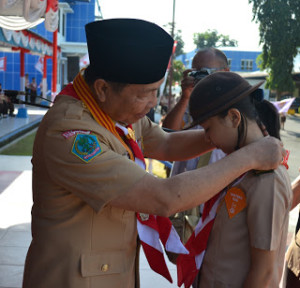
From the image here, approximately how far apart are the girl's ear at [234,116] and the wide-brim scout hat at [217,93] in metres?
0.03

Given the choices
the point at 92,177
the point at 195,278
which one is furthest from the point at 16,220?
the point at 92,177

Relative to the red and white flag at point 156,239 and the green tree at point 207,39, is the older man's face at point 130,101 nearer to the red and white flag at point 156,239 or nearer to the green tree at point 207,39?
the red and white flag at point 156,239

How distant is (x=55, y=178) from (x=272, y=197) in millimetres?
726

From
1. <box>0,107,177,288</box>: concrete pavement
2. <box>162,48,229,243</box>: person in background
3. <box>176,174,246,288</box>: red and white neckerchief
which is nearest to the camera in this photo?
<box>176,174,246,288</box>: red and white neckerchief

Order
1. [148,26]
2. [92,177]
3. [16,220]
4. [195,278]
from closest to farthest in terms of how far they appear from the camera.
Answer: [92,177], [148,26], [195,278], [16,220]

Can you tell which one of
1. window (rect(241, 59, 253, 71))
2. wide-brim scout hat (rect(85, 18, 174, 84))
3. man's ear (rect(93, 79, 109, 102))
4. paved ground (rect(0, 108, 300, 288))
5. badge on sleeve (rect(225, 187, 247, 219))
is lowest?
window (rect(241, 59, 253, 71))

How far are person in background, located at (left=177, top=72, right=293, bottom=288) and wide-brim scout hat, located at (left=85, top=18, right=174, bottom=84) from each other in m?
0.23

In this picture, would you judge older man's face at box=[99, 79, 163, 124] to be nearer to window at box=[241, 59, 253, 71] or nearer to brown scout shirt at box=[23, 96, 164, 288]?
brown scout shirt at box=[23, 96, 164, 288]

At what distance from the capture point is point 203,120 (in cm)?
159

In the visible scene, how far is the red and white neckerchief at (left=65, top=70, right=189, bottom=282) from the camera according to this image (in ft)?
5.10

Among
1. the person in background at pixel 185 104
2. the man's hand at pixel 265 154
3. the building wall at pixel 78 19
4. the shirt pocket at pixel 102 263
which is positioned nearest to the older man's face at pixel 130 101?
the man's hand at pixel 265 154

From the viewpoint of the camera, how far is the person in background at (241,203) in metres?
1.53

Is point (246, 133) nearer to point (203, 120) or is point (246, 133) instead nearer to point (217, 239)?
point (203, 120)

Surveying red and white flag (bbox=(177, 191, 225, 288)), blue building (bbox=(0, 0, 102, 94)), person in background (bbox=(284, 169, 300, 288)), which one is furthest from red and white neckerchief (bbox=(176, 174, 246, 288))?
blue building (bbox=(0, 0, 102, 94))
